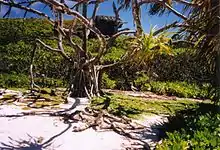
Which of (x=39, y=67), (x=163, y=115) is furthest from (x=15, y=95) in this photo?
(x=39, y=67)

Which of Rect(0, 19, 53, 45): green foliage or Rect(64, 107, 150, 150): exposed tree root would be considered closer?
Rect(64, 107, 150, 150): exposed tree root

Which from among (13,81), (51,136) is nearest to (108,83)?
(13,81)

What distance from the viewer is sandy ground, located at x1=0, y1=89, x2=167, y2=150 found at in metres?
6.80

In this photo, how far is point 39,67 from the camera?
1634 cm

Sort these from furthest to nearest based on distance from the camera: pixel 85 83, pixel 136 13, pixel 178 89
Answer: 1. pixel 178 89
2. pixel 85 83
3. pixel 136 13

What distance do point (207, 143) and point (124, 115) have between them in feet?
14.5

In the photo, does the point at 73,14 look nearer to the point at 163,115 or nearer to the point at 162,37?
the point at 162,37

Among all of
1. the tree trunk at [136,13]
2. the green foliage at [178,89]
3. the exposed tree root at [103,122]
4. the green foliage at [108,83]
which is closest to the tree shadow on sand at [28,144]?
the exposed tree root at [103,122]

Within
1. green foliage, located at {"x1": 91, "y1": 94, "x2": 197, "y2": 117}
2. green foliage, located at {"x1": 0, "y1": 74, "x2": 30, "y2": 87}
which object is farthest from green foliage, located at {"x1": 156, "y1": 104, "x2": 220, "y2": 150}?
green foliage, located at {"x1": 0, "y1": 74, "x2": 30, "y2": 87}

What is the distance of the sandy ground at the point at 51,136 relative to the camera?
680 cm

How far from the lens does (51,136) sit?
7.26 metres

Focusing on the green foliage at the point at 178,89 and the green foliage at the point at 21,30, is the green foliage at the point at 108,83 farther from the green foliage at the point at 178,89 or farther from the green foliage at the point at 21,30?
the green foliage at the point at 21,30

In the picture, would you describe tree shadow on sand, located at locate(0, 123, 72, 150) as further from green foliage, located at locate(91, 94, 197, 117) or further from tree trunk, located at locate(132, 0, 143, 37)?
tree trunk, located at locate(132, 0, 143, 37)

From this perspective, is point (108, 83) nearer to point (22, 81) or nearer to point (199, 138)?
point (22, 81)
